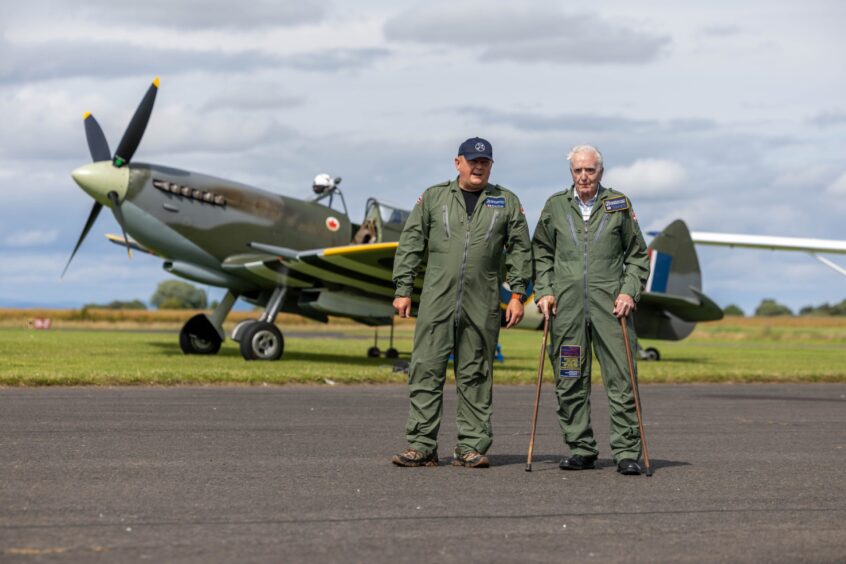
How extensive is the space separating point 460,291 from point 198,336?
16607 millimetres

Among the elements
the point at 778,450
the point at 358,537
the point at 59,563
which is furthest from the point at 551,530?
the point at 778,450

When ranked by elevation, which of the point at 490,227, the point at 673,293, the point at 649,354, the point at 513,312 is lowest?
the point at 649,354

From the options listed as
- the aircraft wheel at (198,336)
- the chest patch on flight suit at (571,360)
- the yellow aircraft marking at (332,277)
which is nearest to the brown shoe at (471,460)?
the chest patch on flight suit at (571,360)

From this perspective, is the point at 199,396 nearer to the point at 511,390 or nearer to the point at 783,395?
the point at 511,390

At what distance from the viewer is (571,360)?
23.2 feet

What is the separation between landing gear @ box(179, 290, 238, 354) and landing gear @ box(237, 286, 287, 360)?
7.00 ft

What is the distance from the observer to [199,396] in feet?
41.7

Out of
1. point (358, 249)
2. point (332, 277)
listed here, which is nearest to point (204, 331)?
point (332, 277)

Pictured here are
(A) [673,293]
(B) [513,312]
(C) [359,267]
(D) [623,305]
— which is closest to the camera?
(D) [623,305]

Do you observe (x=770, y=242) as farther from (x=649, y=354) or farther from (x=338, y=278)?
(x=338, y=278)

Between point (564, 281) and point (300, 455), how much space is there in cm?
198

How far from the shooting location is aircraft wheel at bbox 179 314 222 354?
22891 mm

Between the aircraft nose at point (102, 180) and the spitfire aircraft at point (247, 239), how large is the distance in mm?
17

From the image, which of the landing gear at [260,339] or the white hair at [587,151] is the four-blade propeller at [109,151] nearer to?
the landing gear at [260,339]
